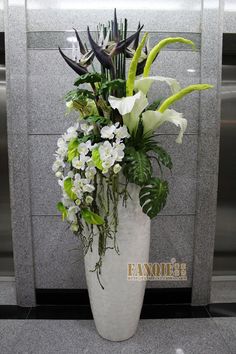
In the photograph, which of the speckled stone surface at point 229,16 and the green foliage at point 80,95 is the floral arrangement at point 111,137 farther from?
the speckled stone surface at point 229,16

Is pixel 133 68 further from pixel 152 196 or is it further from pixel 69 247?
A: pixel 69 247

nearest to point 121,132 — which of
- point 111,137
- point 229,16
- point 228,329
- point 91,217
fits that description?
point 111,137

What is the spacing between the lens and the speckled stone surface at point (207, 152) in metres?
2.02

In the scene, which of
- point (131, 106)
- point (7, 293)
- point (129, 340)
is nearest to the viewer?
point (131, 106)

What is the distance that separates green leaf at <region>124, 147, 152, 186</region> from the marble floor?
1138 mm

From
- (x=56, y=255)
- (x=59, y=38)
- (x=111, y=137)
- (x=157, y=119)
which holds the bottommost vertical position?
(x=56, y=255)

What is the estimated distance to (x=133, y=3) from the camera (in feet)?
6.72

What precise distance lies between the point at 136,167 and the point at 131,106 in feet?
1.07

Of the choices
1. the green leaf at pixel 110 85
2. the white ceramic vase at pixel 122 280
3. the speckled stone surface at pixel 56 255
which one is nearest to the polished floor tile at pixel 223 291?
the white ceramic vase at pixel 122 280

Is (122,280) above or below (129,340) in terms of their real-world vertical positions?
above

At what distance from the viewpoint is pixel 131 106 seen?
142cm

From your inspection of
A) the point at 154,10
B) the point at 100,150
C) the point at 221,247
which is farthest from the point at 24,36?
the point at 221,247

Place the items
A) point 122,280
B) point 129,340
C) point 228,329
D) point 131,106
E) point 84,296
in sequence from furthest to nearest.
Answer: point 84,296 < point 228,329 < point 129,340 < point 122,280 < point 131,106

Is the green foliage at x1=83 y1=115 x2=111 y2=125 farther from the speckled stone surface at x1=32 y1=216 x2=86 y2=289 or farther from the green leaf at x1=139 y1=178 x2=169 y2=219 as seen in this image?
the speckled stone surface at x1=32 y1=216 x2=86 y2=289
